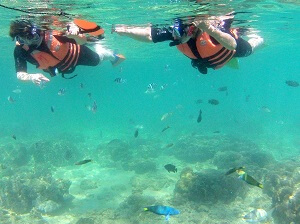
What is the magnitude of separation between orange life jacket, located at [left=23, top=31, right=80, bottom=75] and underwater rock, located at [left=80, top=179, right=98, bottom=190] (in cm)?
1135

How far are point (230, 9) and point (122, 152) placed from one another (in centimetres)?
1467

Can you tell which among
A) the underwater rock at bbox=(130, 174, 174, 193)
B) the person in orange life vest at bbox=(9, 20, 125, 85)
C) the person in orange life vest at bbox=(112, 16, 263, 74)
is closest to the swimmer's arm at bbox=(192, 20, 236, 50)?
the person in orange life vest at bbox=(112, 16, 263, 74)

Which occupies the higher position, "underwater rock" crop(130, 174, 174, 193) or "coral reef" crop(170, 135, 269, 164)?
"underwater rock" crop(130, 174, 174, 193)

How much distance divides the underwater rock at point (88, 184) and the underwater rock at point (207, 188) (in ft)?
19.3

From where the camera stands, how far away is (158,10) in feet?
43.2

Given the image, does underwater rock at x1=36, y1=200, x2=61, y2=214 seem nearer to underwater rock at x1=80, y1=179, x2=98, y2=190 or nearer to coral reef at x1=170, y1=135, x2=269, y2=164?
underwater rock at x1=80, y1=179, x2=98, y2=190

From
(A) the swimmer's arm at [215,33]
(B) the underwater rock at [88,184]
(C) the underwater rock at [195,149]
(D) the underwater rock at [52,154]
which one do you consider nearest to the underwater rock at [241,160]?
(C) the underwater rock at [195,149]

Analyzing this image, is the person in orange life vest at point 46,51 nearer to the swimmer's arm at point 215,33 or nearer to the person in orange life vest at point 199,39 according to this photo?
the person in orange life vest at point 199,39

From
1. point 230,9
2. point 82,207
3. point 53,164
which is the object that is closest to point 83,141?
point 53,164

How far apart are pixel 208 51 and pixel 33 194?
41.0 ft

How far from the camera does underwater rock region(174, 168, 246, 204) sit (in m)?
12.2

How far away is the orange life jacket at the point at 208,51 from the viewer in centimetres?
501

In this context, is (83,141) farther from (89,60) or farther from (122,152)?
(89,60)

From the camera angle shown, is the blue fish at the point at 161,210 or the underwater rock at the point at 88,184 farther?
the underwater rock at the point at 88,184
